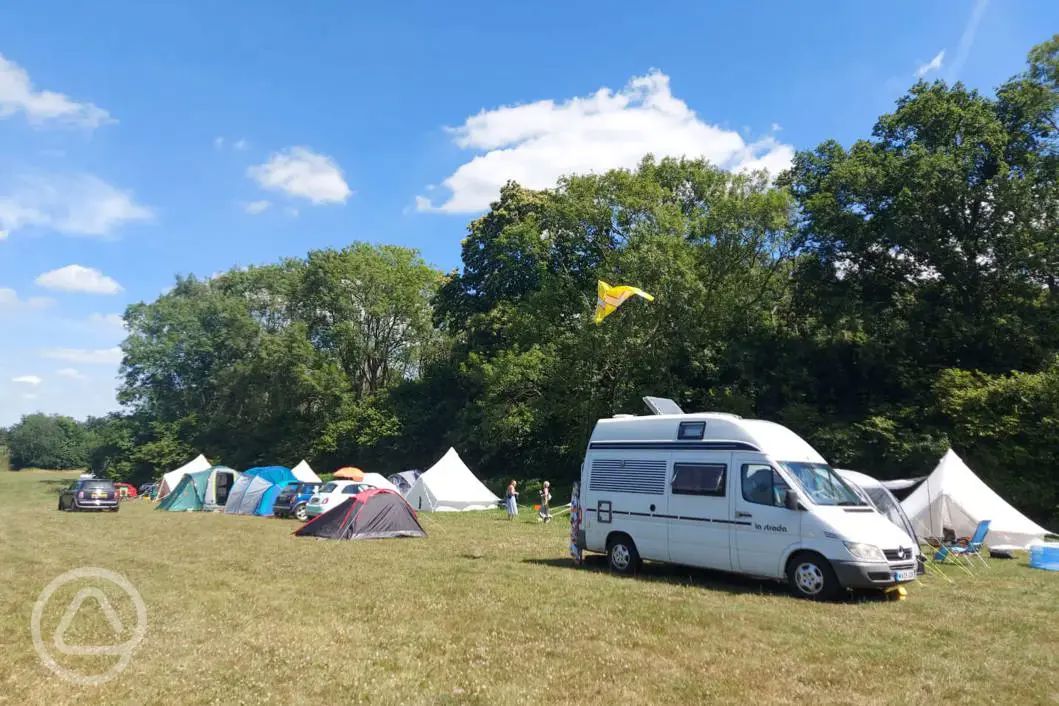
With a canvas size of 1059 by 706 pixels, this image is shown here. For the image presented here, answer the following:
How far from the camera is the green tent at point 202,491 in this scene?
33344mm

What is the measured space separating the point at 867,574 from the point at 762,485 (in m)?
1.91

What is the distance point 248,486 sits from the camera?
3042cm

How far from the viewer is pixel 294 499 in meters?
27.4

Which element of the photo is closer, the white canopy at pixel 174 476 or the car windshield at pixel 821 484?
the car windshield at pixel 821 484

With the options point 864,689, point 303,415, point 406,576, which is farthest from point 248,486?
point 864,689

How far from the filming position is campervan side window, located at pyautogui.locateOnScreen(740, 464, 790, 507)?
36.1 feet

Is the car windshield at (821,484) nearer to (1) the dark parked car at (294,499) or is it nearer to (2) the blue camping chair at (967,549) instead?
(2) the blue camping chair at (967,549)

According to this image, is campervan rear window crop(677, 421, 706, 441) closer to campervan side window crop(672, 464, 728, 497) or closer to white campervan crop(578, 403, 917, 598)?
white campervan crop(578, 403, 917, 598)

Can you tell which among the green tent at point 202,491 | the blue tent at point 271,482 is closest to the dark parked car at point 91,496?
the green tent at point 202,491

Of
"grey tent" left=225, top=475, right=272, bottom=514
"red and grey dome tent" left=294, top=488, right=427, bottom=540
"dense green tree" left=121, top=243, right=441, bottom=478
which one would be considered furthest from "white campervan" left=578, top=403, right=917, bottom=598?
"dense green tree" left=121, top=243, right=441, bottom=478

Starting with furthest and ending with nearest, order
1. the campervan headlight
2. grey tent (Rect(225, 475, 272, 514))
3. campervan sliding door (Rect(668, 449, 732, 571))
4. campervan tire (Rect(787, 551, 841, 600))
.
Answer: grey tent (Rect(225, 475, 272, 514)) → campervan sliding door (Rect(668, 449, 732, 571)) → campervan tire (Rect(787, 551, 841, 600)) → the campervan headlight

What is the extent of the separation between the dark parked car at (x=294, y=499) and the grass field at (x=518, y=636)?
A: 1308 centimetres

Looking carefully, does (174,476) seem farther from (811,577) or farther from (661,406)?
(811,577)

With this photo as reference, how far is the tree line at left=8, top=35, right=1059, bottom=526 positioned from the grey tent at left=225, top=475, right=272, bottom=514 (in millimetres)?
12344
